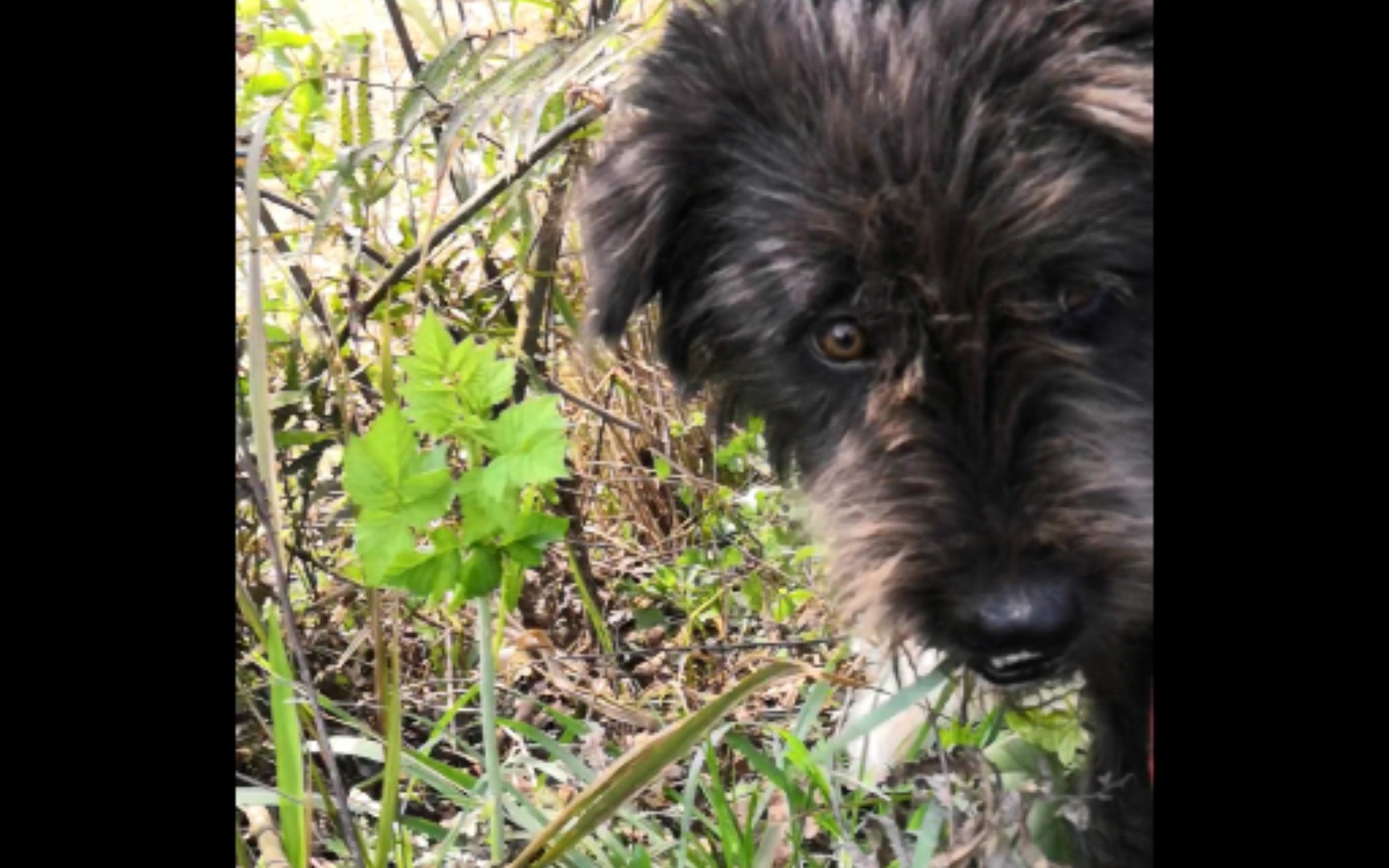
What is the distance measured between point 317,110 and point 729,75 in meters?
0.94

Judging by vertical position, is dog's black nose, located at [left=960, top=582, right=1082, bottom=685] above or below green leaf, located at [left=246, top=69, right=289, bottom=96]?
below

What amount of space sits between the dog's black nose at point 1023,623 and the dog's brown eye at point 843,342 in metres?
0.58

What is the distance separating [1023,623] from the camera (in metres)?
2.43

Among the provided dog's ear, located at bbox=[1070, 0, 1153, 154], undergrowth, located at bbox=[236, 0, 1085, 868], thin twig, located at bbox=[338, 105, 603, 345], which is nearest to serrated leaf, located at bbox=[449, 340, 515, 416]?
undergrowth, located at bbox=[236, 0, 1085, 868]

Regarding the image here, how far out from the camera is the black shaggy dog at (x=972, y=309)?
2535 millimetres

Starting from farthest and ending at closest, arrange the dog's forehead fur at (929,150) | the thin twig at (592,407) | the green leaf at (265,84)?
the thin twig at (592,407) → the green leaf at (265,84) → the dog's forehead fur at (929,150)

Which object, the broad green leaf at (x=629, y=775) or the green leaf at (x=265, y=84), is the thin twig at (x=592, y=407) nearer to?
the green leaf at (x=265, y=84)

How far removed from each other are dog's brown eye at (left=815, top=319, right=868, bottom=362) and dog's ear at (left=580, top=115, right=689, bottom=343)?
17.5 inches

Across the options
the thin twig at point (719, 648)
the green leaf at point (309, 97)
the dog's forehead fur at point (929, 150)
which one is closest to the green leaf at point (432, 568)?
the dog's forehead fur at point (929, 150)

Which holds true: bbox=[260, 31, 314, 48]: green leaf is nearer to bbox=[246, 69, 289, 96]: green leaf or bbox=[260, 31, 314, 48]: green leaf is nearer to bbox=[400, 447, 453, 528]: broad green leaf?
bbox=[246, 69, 289, 96]: green leaf

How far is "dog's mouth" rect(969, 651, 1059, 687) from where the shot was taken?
249cm
